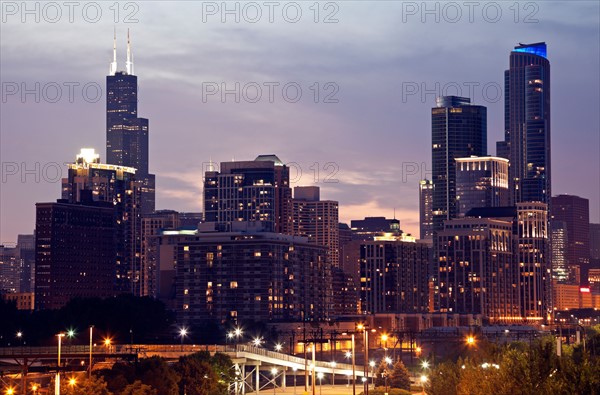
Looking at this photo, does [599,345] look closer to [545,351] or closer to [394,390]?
[394,390]

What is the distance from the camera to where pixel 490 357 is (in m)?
175

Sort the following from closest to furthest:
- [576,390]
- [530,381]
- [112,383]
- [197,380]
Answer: [576,390], [530,381], [112,383], [197,380]

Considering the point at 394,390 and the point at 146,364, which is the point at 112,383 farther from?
the point at 394,390

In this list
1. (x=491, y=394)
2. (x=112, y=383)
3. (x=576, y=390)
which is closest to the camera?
(x=576, y=390)

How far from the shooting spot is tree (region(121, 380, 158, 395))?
15188 cm

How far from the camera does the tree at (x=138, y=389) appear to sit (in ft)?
498

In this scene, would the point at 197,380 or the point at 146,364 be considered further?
the point at 197,380

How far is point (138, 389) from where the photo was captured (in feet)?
507

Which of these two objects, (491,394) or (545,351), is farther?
(491,394)

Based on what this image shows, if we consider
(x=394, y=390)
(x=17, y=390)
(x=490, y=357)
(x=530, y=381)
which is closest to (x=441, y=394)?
(x=490, y=357)

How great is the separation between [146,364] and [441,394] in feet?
118

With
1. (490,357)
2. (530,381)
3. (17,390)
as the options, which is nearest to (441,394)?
(490,357)

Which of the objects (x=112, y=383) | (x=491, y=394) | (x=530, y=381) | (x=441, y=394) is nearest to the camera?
(x=530, y=381)

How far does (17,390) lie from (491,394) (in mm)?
64543
